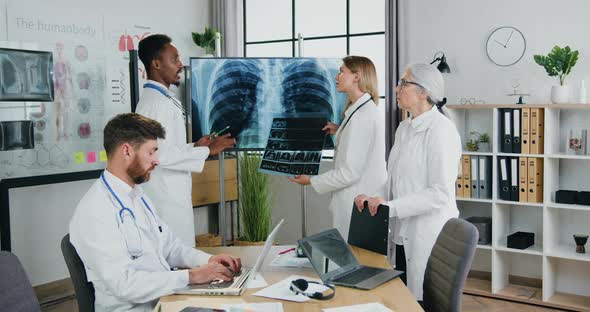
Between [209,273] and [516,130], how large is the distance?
305 cm

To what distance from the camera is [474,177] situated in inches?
188

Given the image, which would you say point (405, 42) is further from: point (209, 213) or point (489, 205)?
point (209, 213)

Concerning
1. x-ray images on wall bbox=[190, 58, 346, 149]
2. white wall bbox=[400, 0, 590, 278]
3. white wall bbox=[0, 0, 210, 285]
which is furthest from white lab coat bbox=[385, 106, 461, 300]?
white wall bbox=[0, 0, 210, 285]

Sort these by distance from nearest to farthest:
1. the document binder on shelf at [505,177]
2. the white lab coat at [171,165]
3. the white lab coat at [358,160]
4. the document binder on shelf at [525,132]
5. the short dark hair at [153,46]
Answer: the white lab coat at [358,160] → the white lab coat at [171,165] → the short dark hair at [153,46] → the document binder on shelf at [525,132] → the document binder on shelf at [505,177]

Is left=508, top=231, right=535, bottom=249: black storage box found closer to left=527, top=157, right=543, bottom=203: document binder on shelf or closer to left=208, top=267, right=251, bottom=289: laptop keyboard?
left=527, top=157, right=543, bottom=203: document binder on shelf

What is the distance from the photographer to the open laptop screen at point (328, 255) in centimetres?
238

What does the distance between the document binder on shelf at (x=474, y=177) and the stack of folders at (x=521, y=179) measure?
170 mm

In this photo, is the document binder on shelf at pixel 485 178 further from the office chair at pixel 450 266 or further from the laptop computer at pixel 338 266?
the laptop computer at pixel 338 266

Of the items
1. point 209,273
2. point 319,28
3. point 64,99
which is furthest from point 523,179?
point 64,99

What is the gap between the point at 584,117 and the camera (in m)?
4.55

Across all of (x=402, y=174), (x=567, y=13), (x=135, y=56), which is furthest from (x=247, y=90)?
(x=567, y=13)

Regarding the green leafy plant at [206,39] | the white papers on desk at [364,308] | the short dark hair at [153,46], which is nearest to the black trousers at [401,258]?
the white papers on desk at [364,308]

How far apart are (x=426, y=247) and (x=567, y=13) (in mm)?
2558

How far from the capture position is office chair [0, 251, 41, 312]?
200cm
